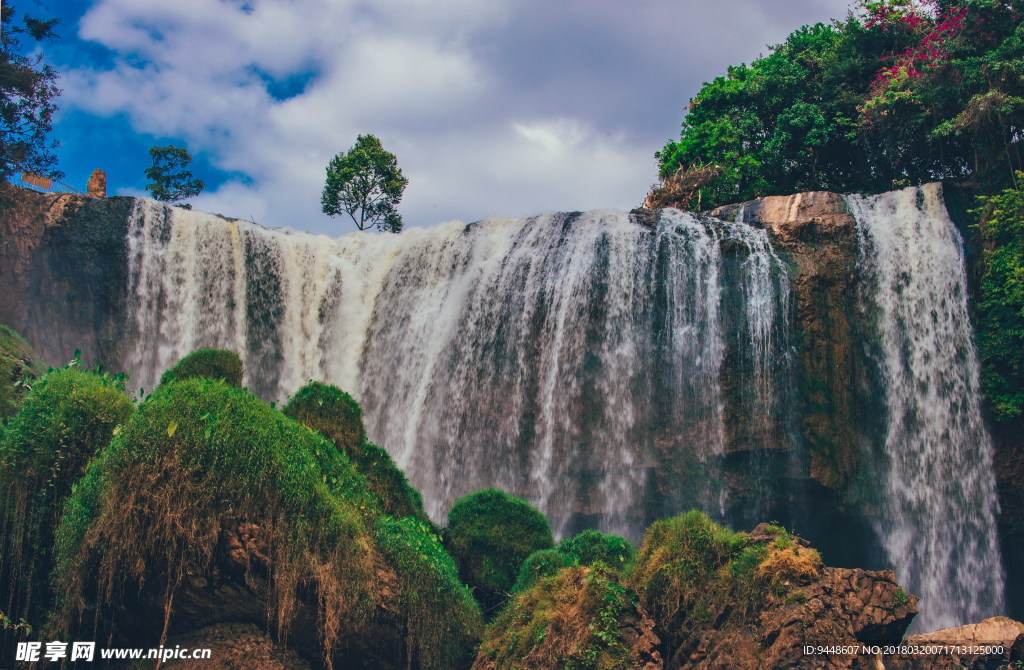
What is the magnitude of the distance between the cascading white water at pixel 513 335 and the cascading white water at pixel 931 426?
8.34 feet

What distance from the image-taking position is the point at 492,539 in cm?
1146

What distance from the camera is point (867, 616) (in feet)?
24.6

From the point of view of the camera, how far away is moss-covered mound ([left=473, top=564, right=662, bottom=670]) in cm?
766

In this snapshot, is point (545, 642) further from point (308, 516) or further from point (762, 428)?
point (762, 428)

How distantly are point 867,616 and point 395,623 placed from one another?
4.85 meters

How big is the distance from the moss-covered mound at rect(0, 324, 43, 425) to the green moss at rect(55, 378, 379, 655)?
14.8 ft

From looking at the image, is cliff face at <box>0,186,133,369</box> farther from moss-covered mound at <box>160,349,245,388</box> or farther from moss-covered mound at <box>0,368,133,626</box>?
moss-covered mound at <box>0,368,133,626</box>

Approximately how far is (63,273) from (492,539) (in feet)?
50.6

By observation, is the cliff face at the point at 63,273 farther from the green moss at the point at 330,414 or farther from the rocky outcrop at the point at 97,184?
the green moss at the point at 330,414

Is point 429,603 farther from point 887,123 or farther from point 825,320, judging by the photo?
point 887,123

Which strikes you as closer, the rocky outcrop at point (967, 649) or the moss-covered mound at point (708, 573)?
the rocky outcrop at point (967, 649)

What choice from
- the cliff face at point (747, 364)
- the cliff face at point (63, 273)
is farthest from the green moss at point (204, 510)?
the cliff face at point (63, 273)

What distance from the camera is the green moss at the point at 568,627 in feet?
25.2

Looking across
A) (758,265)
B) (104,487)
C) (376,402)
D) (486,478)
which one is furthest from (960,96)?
(104,487)
